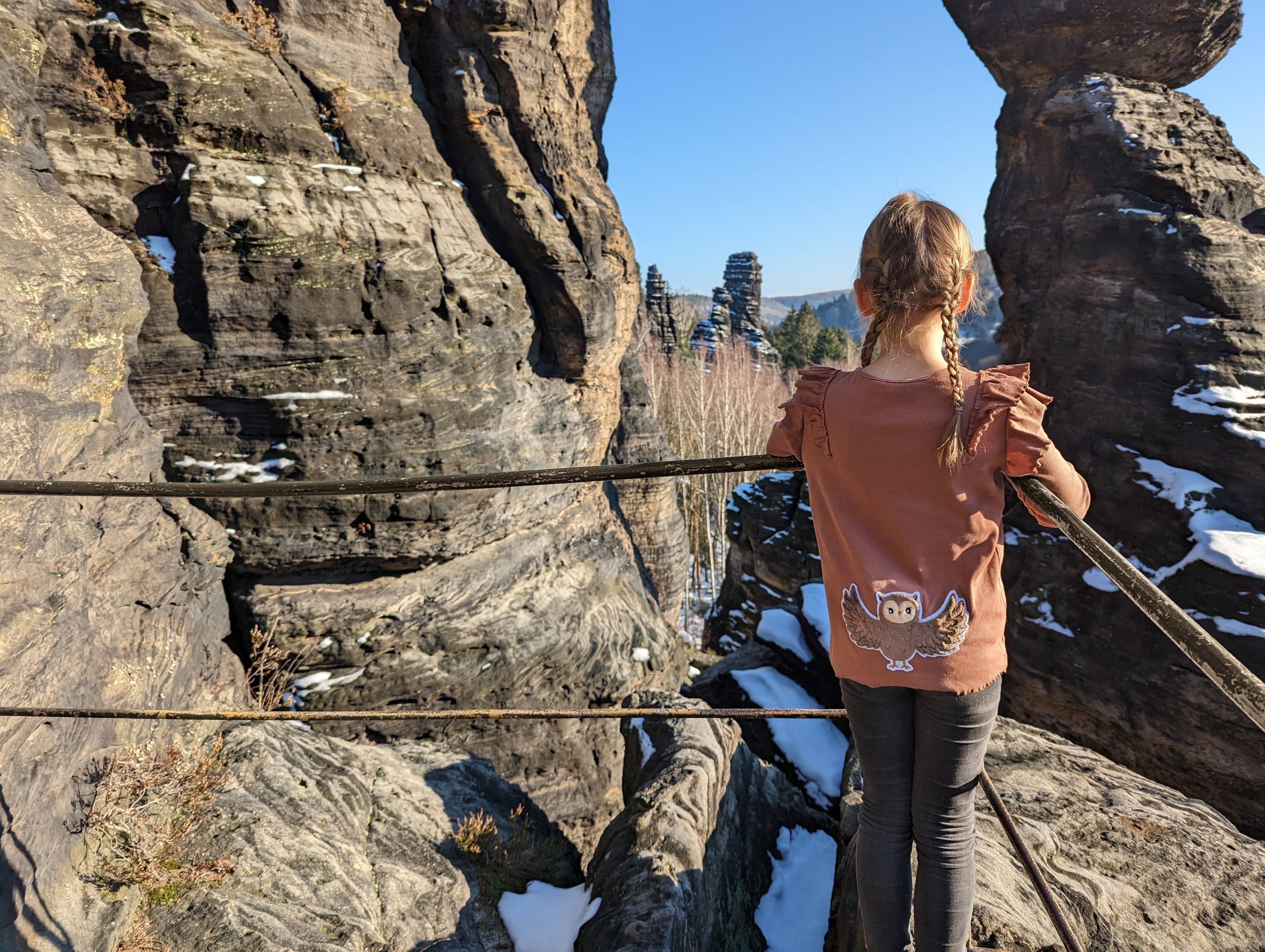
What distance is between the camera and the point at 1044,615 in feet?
30.7

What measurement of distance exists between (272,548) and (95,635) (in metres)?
3.08

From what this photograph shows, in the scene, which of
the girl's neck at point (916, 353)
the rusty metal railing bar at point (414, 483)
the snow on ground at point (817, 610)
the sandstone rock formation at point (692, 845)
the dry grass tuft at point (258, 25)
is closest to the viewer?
the girl's neck at point (916, 353)

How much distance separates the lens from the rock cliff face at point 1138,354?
311 inches

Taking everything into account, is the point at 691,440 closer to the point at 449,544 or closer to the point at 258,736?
the point at 449,544

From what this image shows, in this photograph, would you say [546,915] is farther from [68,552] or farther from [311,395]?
[311,395]

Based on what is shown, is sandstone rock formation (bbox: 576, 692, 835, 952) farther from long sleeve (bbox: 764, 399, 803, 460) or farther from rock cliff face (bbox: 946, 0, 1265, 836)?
rock cliff face (bbox: 946, 0, 1265, 836)

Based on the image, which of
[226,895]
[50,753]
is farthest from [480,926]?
[50,753]

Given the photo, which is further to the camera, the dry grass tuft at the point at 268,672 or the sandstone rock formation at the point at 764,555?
the sandstone rock formation at the point at 764,555

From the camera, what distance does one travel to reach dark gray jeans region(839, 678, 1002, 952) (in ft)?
5.08

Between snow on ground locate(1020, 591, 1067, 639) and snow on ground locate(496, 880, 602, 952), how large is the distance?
25.8 feet

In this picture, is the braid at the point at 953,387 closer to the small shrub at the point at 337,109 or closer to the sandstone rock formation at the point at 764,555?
the small shrub at the point at 337,109

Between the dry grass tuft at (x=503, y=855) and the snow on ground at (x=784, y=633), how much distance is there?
196 inches

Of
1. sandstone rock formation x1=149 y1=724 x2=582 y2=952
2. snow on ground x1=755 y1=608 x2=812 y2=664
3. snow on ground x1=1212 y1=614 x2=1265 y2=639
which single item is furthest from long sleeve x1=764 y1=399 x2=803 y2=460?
snow on ground x1=1212 y1=614 x2=1265 y2=639

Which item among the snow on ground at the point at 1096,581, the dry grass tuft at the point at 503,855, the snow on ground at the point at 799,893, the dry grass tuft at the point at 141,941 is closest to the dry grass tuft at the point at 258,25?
the dry grass tuft at the point at 503,855
